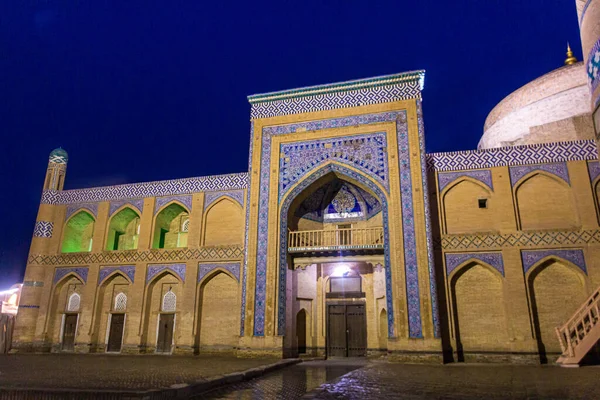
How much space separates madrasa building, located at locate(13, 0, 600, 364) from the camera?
37.9ft

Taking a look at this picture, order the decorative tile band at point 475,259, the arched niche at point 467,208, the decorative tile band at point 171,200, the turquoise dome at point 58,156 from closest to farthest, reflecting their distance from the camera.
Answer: the decorative tile band at point 475,259 → the arched niche at point 467,208 → the decorative tile band at point 171,200 → the turquoise dome at point 58,156

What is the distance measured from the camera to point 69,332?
1538cm

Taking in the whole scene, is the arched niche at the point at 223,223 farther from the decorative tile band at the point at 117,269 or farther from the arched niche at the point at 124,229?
the arched niche at the point at 124,229

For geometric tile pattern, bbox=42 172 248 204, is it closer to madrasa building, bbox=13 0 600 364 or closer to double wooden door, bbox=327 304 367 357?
madrasa building, bbox=13 0 600 364

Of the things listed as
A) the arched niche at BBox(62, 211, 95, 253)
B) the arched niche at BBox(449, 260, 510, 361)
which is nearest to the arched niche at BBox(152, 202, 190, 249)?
the arched niche at BBox(62, 211, 95, 253)

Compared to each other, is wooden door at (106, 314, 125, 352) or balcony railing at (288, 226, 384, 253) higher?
balcony railing at (288, 226, 384, 253)

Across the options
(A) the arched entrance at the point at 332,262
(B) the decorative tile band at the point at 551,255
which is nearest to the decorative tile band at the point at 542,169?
(B) the decorative tile band at the point at 551,255

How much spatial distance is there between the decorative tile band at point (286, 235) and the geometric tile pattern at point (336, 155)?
212 mm

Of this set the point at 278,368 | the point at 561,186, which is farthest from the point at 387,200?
the point at 278,368

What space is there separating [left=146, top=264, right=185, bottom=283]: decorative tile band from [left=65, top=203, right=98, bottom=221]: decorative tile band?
3336 millimetres

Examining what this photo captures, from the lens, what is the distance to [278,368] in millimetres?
10094

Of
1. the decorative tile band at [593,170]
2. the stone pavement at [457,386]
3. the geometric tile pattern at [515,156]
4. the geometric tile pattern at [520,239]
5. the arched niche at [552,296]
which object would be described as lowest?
the stone pavement at [457,386]

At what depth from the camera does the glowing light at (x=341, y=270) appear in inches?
593

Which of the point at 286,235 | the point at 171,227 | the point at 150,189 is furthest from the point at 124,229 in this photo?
the point at 286,235
